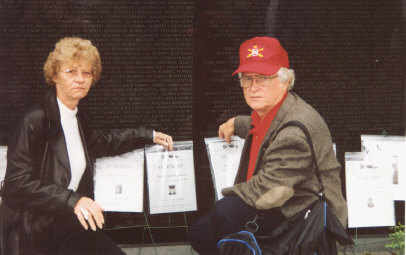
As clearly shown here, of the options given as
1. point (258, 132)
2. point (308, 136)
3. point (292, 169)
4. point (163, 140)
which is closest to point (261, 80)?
point (258, 132)

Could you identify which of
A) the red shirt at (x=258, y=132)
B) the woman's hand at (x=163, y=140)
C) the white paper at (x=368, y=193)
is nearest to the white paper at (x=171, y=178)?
the woman's hand at (x=163, y=140)

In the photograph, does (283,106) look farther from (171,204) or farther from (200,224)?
(171,204)

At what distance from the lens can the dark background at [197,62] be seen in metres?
4.21

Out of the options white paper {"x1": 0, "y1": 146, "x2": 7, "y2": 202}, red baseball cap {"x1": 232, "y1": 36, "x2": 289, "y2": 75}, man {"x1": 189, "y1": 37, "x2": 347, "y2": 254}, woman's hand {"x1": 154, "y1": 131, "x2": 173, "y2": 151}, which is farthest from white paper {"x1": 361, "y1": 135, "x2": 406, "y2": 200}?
white paper {"x1": 0, "y1": 146, "x2": 7, "y2": 202}

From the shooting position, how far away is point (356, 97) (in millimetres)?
4629

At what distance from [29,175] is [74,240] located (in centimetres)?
70

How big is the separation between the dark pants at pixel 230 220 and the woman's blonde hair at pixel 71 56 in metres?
1.62

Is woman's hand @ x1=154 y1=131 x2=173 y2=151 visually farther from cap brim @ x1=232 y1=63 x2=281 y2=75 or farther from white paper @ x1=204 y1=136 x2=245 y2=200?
cap brim @ x1=232 y1=63 x2=281 y2=75

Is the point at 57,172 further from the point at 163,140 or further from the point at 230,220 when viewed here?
the point at 230,220

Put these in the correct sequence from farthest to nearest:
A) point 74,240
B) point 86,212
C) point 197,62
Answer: point 197,62 → point 74,240 → point 86,212

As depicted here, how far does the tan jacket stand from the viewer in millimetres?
3088

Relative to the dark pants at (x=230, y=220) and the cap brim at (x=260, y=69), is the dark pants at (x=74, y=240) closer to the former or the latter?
the dark pants at (x=230, y=220)

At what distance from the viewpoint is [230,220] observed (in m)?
3.34

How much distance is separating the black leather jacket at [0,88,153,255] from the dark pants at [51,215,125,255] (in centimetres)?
8
